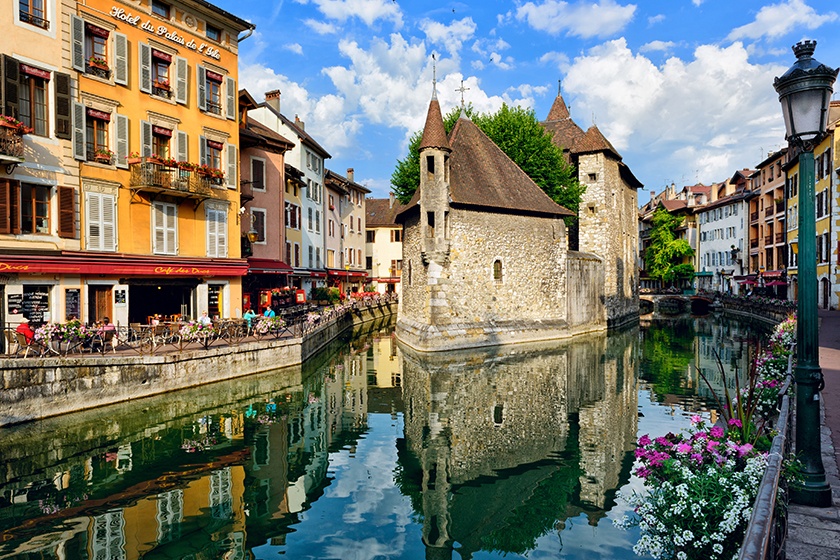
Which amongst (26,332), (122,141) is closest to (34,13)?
(122,141)

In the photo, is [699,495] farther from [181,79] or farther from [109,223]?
[181,79]

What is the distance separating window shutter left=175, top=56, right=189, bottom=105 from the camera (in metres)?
20.0

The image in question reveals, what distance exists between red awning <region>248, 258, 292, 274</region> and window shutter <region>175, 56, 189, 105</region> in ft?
23.6

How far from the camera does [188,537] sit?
7.65m

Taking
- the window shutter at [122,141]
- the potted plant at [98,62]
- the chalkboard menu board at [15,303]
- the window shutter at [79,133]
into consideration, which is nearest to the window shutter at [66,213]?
the window shutter at [79,133]

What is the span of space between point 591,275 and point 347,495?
89.3 feet

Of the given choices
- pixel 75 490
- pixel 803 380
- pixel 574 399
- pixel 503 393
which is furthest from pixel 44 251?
pixel 803 380

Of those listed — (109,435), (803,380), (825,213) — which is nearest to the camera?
(803,380)

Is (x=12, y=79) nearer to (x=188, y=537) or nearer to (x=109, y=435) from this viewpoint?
(x=109, y=435)

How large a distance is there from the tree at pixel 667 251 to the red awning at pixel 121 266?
56090 millimetres

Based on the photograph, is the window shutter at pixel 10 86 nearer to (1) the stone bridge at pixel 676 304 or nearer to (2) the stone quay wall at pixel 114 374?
(2) the stone quay wall at pixel 114 374

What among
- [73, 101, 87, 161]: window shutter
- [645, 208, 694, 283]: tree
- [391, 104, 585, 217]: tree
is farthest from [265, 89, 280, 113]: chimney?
[645, 208, 694, 283]: tree

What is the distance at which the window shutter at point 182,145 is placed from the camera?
65.5 ft

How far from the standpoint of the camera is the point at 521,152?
33.2 metres
